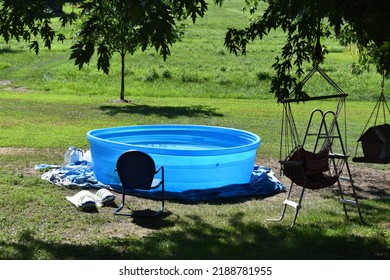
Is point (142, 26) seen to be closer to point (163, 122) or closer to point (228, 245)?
point (228, 245)

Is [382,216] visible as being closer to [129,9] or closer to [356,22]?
[356,22]

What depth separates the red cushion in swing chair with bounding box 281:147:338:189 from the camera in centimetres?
844

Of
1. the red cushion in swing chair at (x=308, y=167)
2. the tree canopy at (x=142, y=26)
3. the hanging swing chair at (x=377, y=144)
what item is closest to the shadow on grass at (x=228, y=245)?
the red cushion in swing chair at (x=308, y=167)

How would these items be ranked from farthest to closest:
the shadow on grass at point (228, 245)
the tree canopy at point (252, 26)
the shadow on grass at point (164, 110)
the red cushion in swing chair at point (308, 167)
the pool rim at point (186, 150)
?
the shadow on grass at point (164, 110)
the pool rim at point (186, 150)
the red cushion in swing chair at point (308, 167)
the shadow on grass at point (228, 245)
the tree canopy at point (252, 26)

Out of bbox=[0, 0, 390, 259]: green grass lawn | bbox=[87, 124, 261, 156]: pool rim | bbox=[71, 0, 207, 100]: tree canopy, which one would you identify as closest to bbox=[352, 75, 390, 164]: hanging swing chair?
bbox=[0, 0, 390, 259]: green grass lawn

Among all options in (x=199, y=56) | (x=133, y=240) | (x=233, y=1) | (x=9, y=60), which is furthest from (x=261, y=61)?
(x=233, y=1)

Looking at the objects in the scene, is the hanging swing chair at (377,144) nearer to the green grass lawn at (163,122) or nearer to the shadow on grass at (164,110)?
the green grass lawn at (163,122)

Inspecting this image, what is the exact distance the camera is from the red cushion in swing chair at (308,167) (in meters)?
8.44

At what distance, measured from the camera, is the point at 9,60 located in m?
43.8

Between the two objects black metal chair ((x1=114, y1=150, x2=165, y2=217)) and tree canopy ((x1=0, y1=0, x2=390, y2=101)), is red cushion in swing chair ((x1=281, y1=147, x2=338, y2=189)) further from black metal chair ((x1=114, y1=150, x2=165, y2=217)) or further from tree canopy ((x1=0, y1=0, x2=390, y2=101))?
black metal chair ((x1=114, y1=150, x2=165, y2=217))

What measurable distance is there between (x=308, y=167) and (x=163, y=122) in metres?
12.5

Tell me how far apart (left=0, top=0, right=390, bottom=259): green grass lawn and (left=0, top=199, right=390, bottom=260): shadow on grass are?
0.01 meters

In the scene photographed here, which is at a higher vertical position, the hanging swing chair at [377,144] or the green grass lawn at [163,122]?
the hanging swing chair at [377,144]

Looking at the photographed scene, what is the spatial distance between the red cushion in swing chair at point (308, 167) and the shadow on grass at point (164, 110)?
44.0ft
